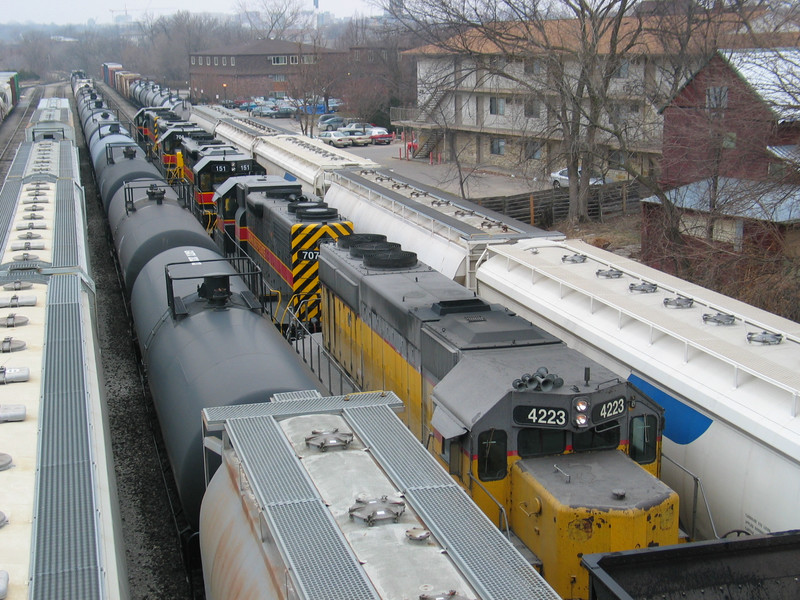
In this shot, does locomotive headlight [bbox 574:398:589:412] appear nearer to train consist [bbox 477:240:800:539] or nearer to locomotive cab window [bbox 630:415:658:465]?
locomotive cab window [bbox 630:415:658:465]

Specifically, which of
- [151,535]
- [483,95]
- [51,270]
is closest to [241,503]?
[151,535]

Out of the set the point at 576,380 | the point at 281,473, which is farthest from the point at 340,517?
the point at 576,380

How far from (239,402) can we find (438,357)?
264 cm

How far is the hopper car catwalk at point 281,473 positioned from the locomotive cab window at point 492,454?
3.20ft

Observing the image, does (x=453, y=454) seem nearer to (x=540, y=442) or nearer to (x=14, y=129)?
(x=540, y=442)

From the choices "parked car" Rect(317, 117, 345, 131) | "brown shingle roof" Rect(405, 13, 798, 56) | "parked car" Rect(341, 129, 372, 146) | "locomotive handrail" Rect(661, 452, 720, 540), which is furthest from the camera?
"parked car" Rect(317, 117, 345, 131)

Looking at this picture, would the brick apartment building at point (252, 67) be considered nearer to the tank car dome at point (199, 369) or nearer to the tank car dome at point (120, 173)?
the tank car dome at point (120, 173)

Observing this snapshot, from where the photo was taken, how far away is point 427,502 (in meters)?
6.97

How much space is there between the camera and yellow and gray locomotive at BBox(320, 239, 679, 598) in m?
8.12

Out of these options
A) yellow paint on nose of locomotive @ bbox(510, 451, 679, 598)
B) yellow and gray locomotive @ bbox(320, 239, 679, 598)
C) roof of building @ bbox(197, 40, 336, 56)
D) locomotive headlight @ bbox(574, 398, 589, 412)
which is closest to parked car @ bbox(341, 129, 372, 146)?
roof of building @ bbox(197, 40, 336, 56)

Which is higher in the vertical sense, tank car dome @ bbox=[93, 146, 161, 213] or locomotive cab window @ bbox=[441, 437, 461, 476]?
tank car dome @ bbox=[93, 146, 161, 213]

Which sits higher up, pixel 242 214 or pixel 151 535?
pixel 242 214

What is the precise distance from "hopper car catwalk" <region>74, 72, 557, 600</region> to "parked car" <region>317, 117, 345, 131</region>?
206 feet

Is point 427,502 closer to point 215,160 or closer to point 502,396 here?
point 502,396
